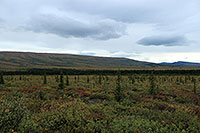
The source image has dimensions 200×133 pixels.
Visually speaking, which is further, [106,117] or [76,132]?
[106,117]

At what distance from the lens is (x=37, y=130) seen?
19.2 feet

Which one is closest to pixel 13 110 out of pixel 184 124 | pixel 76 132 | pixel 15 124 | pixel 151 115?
pixel 15 124

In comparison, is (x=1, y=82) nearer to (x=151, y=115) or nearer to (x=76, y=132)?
(x=76, y=132)

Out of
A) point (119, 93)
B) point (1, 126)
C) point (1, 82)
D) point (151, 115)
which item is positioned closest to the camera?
point (1, 126)

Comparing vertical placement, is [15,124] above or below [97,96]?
above

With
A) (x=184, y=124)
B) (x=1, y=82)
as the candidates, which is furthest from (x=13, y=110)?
(x=1, y=82)

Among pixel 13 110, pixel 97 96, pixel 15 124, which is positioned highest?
pixel 13 110

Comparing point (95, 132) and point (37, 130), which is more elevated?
point (37, 130)

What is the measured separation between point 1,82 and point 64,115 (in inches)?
936

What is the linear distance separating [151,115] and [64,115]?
557 centimetres

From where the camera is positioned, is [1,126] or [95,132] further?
[95,132]

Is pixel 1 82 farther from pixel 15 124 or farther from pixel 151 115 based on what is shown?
pixel 151 115

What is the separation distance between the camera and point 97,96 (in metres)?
15.7

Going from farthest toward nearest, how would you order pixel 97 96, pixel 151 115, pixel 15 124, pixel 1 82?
pixel 1 82 < pixel 97 96 < pixel 151 115 < pixel 15 124
